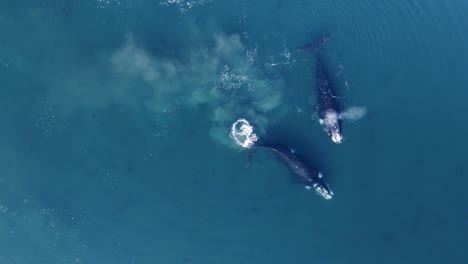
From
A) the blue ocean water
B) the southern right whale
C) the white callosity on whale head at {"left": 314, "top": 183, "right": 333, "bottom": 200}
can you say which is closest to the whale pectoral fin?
the blue ocean water

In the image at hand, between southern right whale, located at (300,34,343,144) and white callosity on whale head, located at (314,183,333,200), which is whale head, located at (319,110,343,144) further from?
white callosity on whale head, located at (314,183,333,200)

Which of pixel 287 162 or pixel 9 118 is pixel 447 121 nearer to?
pixel 287 162

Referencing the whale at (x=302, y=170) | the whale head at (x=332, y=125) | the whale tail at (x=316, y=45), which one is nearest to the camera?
the whale at (x=302, y=170)

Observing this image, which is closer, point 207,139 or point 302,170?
point 302,170

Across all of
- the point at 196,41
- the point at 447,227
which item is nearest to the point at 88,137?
the point at 196,41

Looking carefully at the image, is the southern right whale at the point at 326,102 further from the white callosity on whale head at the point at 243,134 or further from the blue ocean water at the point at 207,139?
the white callosity on whale head at the point at 243,134

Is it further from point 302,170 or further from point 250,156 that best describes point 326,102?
point 250,156

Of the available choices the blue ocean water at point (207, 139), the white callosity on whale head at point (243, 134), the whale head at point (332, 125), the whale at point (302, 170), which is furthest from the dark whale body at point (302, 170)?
the whale head at point (332, 125)

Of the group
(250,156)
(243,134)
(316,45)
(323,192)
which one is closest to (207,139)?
(243,134)

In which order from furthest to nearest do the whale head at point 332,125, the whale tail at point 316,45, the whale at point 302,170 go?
1. the whale tail at point 316,45
2. the whale head at point 332,125
3. the whale at point 302,170
